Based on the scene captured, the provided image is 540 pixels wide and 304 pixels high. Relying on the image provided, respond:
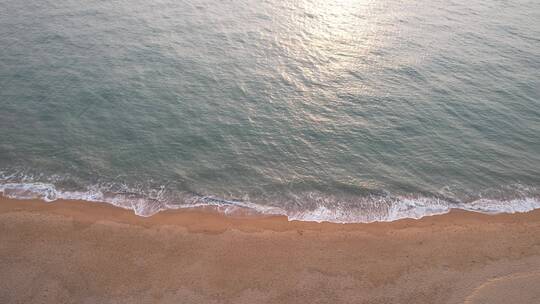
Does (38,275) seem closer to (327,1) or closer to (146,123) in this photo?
(146,123)

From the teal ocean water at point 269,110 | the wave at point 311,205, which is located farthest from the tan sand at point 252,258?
the teal ocean water at point 269,110

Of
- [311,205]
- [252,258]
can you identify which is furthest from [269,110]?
[252,258]

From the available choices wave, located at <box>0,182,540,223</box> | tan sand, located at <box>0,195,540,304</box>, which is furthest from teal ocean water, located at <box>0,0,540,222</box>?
tan sand, located at <box>0,195,540,304</box>

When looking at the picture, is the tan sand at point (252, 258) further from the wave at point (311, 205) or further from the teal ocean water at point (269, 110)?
the teal ocean water at point (269, 110)

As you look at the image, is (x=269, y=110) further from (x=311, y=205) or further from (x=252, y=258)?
(x=252, y=258)

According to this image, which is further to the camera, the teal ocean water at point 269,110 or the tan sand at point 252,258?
the teal ocean water at point 269,110

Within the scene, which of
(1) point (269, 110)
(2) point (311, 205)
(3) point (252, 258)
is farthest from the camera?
(1) point (269, 110)

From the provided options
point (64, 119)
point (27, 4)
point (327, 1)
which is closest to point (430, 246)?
point (64, 119)
